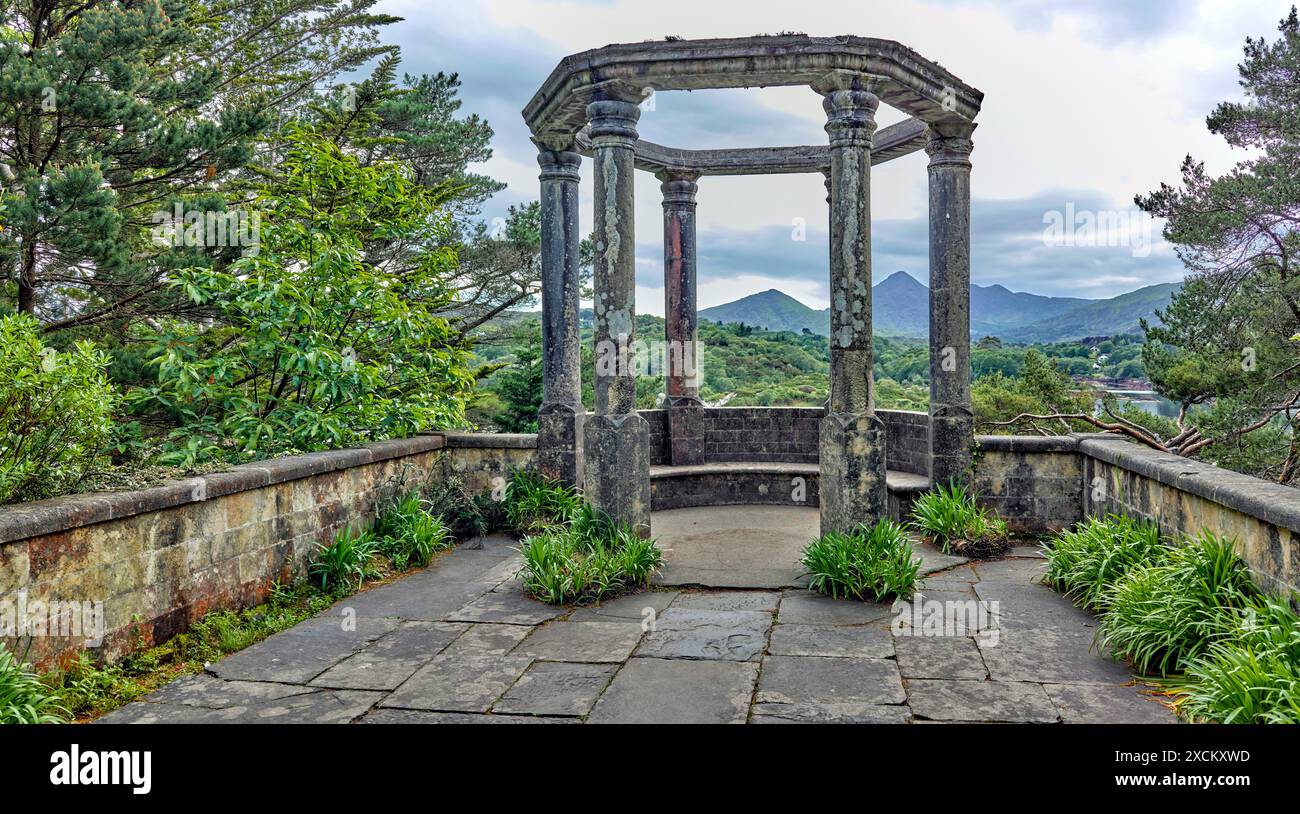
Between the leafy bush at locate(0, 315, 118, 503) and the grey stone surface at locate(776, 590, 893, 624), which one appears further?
the grey stone surface at locate(776, 590, 893, 624)

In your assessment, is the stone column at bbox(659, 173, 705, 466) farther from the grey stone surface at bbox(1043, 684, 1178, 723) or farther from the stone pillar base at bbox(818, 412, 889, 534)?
the grey stone surface at bbox(1043, 684, 1178, 723)

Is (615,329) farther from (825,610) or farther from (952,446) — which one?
(952,446)

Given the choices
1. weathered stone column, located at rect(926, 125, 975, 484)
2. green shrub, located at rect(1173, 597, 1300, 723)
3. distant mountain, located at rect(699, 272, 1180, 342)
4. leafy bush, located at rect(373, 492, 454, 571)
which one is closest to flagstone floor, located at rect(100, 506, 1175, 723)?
green shrub, located at rect(1173, 597, 1300, 723)

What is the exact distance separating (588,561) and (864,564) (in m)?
1.92

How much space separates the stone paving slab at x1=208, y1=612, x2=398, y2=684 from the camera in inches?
166

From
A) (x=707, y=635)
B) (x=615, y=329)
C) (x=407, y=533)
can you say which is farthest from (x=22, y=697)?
(x=615, y=329)

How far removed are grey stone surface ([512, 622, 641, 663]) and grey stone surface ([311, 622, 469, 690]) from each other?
1.65ft

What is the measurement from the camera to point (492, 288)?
18.8m

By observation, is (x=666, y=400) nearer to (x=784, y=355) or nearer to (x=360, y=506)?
(x=360, y=506)

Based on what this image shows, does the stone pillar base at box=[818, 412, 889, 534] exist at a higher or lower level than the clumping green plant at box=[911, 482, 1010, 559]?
higher

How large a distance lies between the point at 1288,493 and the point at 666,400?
6679 mm

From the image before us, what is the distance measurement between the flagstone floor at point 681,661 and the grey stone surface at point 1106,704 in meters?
0.01

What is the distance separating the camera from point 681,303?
10047mm
